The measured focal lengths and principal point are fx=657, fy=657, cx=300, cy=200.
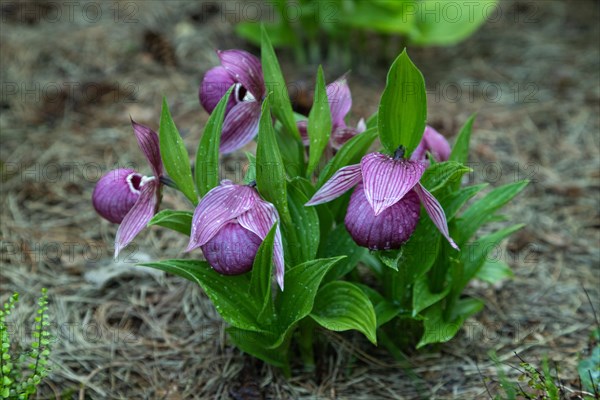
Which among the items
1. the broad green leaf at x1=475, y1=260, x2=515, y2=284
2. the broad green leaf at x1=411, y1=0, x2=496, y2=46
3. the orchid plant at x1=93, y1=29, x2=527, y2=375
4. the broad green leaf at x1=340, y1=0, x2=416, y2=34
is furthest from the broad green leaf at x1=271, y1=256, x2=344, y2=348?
the broad green leaf at x1=411, y1=0, x2=496, y2=46

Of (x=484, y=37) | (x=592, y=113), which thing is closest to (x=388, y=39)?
(x=484, y=37)

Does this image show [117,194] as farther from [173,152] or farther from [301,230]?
[301,230]

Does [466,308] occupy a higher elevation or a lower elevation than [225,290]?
lower

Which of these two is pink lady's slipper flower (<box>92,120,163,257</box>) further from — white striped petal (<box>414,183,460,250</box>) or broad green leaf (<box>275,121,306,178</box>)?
white striped petal (<box>414,183,460,250</box>)

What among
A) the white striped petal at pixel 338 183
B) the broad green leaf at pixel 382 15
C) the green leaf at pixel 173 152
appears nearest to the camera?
the white striped petal at pixel 338 183

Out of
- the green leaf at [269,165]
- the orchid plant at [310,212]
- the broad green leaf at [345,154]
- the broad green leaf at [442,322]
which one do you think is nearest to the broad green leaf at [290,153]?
the orchid plant at [310,212]

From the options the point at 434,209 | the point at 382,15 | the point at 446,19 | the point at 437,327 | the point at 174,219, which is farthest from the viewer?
the point at 446,19

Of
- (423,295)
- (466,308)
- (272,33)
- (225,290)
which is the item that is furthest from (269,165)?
(272,33)

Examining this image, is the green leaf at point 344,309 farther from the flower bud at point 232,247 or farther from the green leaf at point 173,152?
the green leaf at point 173,152
